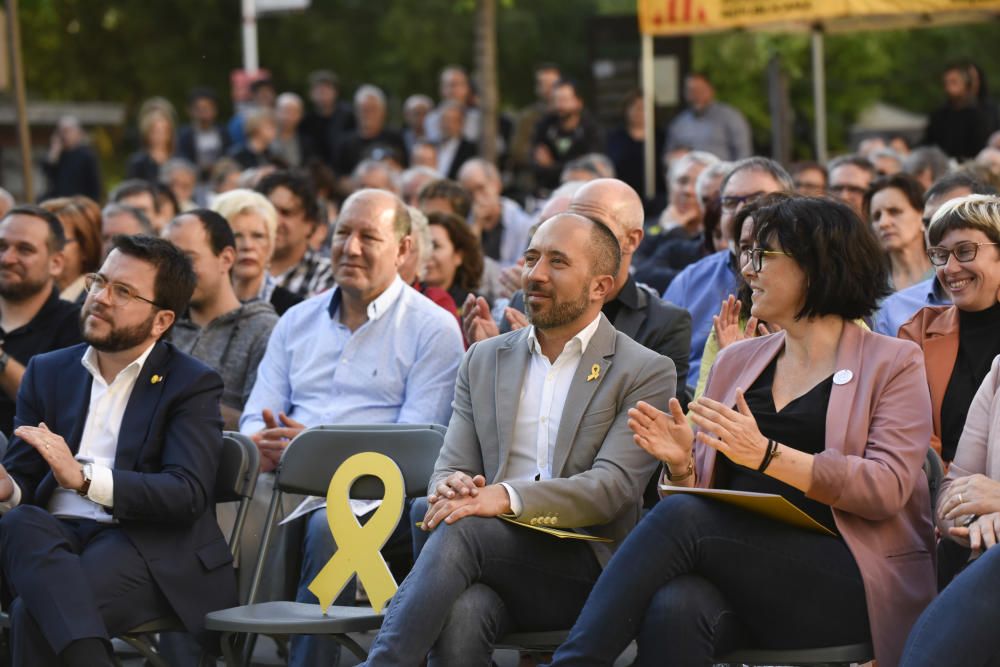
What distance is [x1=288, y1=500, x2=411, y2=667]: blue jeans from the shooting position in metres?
5.78

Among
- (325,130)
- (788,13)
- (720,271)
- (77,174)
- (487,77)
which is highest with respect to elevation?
(788,13)

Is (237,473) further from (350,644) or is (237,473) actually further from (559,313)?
(559,313)

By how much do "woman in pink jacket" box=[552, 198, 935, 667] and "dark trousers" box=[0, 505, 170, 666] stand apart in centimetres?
165

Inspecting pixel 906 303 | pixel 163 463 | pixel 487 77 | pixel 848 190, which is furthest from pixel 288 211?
pixel 487 77

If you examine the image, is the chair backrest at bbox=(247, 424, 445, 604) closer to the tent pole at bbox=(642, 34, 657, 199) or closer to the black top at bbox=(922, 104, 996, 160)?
the tent pole at bbox=(642, 34, 657, 199)

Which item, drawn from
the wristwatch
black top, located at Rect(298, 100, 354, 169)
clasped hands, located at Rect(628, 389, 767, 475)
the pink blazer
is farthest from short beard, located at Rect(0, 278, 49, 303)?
black top, located at Rect(298, 100, 354, 169)

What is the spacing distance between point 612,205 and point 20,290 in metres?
2.77

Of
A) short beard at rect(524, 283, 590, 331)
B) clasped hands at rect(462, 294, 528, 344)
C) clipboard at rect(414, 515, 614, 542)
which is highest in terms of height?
short beard at rect(524, 283, 590, 331)

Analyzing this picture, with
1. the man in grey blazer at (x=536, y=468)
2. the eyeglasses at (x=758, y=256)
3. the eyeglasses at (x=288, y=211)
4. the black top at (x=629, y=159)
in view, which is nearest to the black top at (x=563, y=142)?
the black top at (x=629, y=159)

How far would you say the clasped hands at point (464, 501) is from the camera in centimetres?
506

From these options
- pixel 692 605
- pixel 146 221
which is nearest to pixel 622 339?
pixel 692 605

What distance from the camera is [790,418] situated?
4984mm

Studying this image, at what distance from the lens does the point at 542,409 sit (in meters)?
5.45

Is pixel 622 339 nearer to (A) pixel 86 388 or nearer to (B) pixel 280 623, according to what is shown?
(B) pixel 280 623
